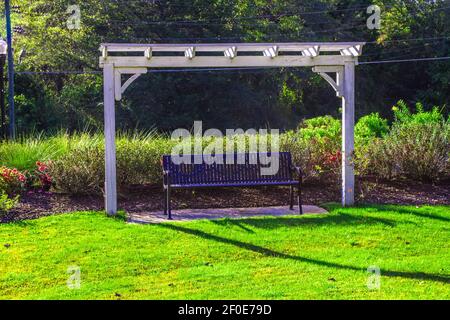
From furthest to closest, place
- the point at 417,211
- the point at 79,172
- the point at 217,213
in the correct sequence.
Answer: the point at 79,172 → the point at 217,213 → the point at 417,211

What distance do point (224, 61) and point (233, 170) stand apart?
158 cm

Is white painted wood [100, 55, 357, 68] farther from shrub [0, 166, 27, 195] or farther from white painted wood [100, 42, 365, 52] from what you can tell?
shrub [0, 166, 27, 195]

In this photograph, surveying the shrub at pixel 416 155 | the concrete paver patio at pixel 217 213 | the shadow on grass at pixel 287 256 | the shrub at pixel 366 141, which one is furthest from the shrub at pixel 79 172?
the shrub at pixel 416 155

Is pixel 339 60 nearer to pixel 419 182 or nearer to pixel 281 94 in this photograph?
pixel 419 182

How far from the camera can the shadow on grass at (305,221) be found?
8641 mm

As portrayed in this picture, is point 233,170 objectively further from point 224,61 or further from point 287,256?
point 287,256

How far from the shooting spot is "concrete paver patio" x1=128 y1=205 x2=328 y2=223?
9.14 meters

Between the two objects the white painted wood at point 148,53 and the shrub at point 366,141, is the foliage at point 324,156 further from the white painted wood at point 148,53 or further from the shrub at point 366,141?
the white painted wood at point 148,53

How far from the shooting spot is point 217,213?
949cm

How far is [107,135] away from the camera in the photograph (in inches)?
364

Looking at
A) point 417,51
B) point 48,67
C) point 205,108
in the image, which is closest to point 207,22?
point 205,108

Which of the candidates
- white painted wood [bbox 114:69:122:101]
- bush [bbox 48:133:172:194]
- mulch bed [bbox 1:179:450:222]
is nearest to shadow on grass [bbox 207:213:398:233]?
mulch bed [bbox 1:179:450:222]

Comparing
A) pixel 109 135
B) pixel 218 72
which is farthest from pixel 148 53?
pixel 218 72

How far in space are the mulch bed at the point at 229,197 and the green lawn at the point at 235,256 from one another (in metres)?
0.68
